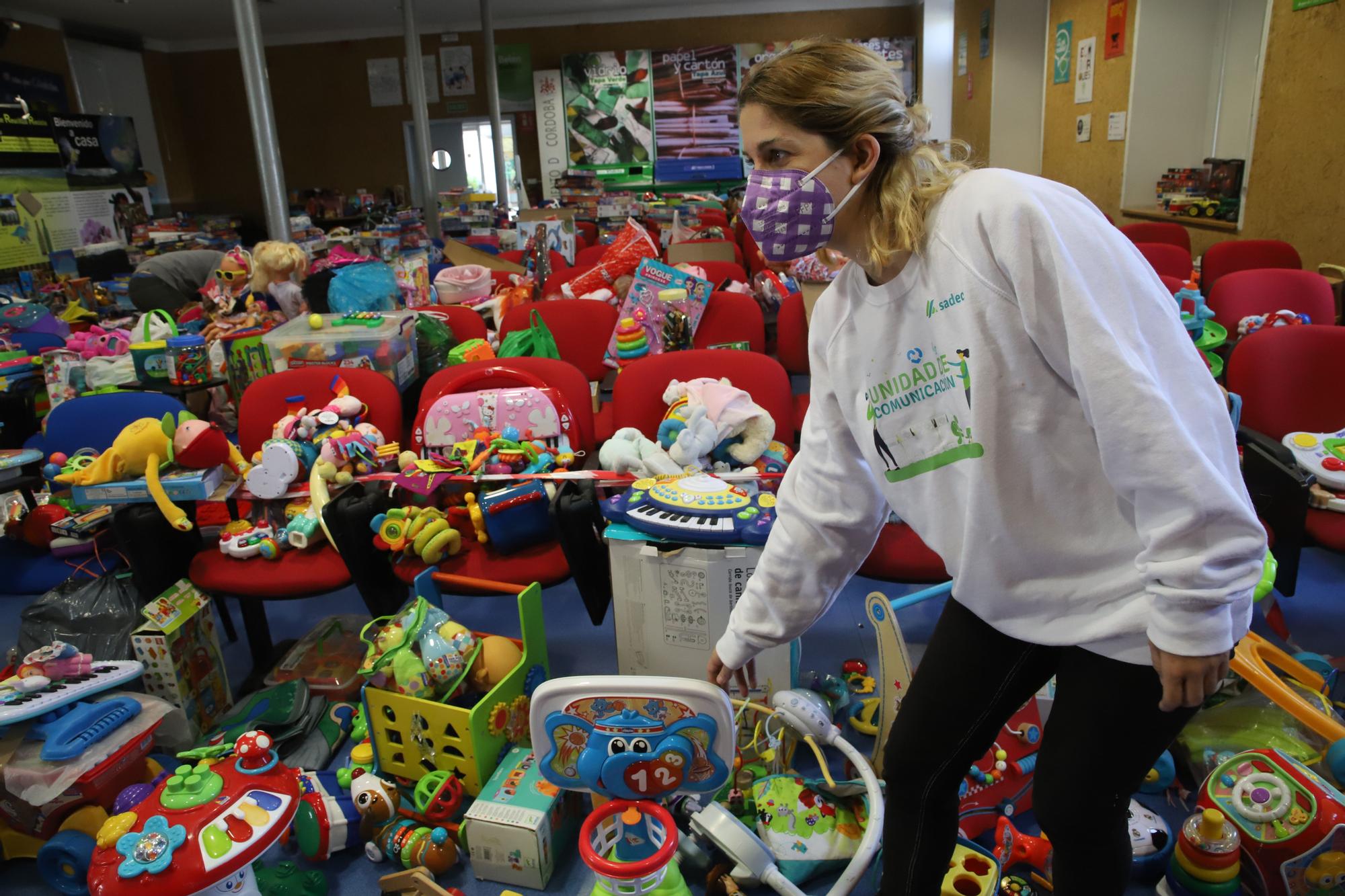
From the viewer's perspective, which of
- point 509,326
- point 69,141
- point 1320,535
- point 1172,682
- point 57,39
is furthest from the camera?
point 57,39

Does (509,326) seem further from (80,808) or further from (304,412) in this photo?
(80,808)

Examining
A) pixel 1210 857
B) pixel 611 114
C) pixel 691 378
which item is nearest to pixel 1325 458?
pixel 1210 857

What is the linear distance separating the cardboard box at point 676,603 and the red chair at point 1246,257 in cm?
331

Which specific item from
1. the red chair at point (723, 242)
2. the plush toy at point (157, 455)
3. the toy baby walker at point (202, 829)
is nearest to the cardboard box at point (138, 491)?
the plush toy at point (157, 455)

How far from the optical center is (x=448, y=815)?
194 centimetres

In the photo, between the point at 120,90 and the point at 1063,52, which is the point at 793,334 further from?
the point at 120,90

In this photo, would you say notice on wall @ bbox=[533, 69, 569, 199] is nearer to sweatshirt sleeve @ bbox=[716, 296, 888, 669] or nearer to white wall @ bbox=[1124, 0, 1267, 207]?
white wall @ bbox=[1124, 0, 1267, 207]

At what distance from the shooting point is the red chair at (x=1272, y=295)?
3279mm

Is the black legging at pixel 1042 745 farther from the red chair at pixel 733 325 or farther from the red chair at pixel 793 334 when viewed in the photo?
the red chair at pixel 793 334

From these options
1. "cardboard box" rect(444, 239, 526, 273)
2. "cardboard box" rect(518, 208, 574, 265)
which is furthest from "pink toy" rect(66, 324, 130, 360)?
"cardboard box" rect(518, 208, 574, 265)

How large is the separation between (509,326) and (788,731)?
210cm

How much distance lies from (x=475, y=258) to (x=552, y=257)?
50cm

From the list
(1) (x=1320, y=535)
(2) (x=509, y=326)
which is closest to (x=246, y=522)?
(2) (x=509, y=326)

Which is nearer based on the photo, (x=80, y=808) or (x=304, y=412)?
(x=80, y=808)
